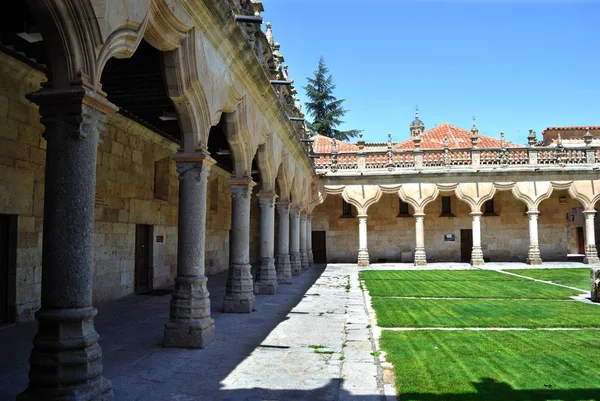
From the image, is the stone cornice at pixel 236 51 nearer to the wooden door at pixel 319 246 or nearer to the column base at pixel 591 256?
the wooden door at pixel 319 246

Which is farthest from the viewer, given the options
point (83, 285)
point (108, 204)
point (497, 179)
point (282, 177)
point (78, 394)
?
point (497, 179)

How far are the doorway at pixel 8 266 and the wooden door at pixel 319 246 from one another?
69.9 ft

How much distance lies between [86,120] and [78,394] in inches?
81.3

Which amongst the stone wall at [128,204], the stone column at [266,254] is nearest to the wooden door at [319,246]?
the stone wall at [128,204]

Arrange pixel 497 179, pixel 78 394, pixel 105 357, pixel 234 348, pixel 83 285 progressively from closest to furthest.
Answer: pixel 78 394 < pixel 83 285 < pixel 105 357 < pixel 234 348 < pixel 497 179

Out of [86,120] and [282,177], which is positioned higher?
[282,177]

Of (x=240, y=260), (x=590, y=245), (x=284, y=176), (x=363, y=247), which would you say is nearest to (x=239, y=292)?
(x=240, y=260)

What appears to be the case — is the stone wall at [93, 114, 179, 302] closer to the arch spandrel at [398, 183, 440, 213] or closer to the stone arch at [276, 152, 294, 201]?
the stone arch at [276, 152, 294, 201]

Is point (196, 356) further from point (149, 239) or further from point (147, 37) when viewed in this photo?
point (149, 239)

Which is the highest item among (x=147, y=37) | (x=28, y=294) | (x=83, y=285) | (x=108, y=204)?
(x=147, y=37)

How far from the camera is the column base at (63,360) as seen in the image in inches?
141

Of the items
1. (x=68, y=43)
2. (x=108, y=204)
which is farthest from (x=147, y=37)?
(x=108, y=204)

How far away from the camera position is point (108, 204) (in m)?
10.4

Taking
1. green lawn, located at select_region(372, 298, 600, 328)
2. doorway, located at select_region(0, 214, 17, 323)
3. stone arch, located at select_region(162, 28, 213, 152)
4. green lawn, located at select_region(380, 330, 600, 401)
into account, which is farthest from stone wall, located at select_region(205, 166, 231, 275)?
green lawn, located at select_region(380, 330, 600, 401)
